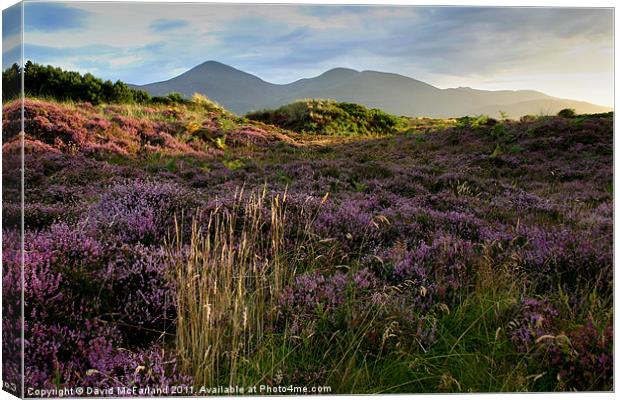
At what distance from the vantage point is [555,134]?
261 inches

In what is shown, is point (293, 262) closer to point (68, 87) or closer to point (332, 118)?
point (332, 118)

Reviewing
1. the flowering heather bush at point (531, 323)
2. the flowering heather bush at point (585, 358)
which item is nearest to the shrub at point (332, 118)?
the flowering heather bush at point (531, 323)

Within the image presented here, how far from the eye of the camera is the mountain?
15.2 feet

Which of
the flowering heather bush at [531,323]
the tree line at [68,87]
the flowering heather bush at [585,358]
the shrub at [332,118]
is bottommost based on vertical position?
the flowering heather bush at [585,358]

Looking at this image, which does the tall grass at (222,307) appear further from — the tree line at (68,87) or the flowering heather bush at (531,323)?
the tree line at (68,87)

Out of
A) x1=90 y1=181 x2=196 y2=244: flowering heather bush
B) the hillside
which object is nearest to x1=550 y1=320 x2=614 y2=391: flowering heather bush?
the hillside

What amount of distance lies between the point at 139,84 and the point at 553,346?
3948 mm

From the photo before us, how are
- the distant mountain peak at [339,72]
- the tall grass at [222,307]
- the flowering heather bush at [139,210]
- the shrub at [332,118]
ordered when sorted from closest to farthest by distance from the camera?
the tall grass at [222,307] → the flowering heather bush at [139,210] → the distant mountain peak at [339,72] → the shrub at [332,118]

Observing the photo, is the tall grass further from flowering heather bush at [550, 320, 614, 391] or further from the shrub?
flowering heather bush at [550, 320, 614, 391]

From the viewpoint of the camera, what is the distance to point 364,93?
15.4 ft

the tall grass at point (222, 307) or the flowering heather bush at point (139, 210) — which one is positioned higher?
the flowering heather bush at point (139, 210)

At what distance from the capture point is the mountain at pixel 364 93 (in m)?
4.64

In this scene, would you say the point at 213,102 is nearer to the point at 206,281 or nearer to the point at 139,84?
the point at 139,84

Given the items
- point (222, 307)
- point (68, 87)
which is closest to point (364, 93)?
point (222, 307)
